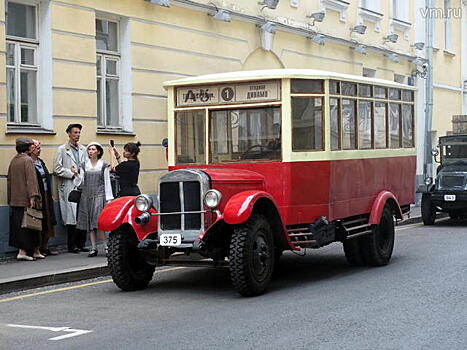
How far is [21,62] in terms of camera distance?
13805mm

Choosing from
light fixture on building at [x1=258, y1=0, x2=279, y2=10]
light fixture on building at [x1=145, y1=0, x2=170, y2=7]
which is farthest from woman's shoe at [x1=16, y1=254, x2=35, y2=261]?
light fixture on building at [x1=258, y1=0, x2=279, y2=10]

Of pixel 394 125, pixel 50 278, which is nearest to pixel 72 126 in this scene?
pixel 50 278

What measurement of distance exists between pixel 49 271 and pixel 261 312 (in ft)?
12.6

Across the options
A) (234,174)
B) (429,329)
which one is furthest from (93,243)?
(429,329)

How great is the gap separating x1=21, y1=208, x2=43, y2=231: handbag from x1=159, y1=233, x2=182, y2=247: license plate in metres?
3.44

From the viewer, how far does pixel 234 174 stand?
10.2m

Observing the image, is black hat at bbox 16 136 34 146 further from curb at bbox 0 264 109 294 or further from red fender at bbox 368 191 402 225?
red fender at bbox 368 191 402 225

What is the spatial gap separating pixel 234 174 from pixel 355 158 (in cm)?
209

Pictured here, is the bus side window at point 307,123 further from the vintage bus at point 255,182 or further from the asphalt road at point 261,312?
the asphalt road at point 261,312

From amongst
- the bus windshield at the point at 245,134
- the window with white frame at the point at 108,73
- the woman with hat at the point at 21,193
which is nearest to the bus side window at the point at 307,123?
the bus windshield at the point at 245,134

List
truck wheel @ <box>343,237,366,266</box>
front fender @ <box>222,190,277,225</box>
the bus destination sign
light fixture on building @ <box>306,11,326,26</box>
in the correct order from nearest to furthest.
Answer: front fender @ <box>222,190,277,225</box>
the bus destination sign
truck wheel @ <box>343,237,366,266</box>
light fixture on building @ <box>306,11,326,26</box>

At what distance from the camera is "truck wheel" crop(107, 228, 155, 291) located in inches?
393

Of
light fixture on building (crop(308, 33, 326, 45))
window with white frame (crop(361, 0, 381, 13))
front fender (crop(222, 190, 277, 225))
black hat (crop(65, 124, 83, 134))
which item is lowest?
front fender (crop(222, 190, 277, 225))

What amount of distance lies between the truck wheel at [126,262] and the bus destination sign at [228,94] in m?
1.91
